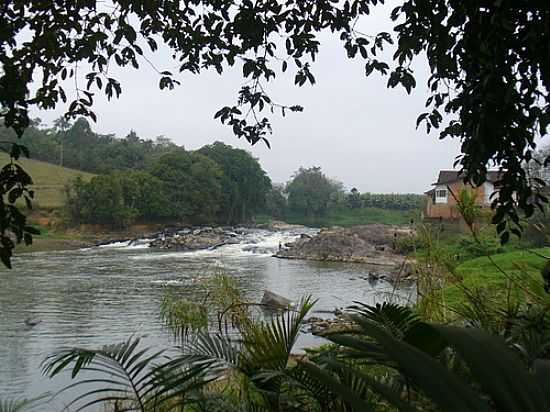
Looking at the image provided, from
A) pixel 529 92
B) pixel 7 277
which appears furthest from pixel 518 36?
pixel 7 277

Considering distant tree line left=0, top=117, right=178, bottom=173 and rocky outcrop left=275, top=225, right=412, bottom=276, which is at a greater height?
distant tree line left=0, top=117, right=178, bottom=173

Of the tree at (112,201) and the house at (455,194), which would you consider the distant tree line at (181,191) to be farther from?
the house at (455,194)

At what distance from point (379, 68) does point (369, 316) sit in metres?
1.87

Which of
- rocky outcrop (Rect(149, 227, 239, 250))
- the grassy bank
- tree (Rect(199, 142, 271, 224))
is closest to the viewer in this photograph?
rocky outcrop (Rect(149, 227, 239, 250))

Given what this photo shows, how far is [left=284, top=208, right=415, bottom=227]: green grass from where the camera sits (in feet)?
147

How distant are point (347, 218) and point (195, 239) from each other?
787 inches

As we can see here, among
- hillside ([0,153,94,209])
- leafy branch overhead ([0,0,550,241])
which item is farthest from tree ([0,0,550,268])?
hillside ([0,153,94,209])

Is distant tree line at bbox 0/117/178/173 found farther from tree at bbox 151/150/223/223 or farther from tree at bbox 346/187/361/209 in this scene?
tree at bbox 346/187/361/209

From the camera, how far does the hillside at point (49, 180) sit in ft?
116

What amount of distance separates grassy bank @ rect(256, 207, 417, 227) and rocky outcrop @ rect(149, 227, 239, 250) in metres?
11.2

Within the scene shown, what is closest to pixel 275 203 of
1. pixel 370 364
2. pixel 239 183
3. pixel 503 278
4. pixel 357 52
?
pixel 239 183

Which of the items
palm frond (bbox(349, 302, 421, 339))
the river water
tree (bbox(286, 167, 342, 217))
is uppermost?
tree (bbox(286, 167, 342, 217))

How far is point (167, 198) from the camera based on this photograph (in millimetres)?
38844

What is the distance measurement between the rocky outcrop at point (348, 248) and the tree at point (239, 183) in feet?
47.0
